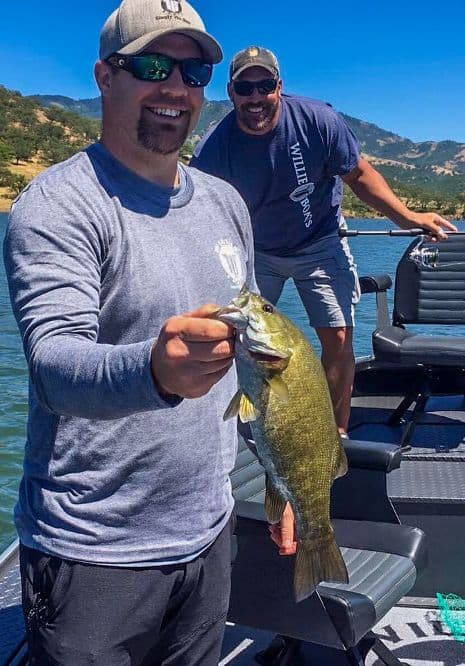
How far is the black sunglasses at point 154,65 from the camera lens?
73.2 inches

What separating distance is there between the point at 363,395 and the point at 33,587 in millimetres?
4328

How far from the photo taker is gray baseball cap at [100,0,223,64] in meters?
1.83

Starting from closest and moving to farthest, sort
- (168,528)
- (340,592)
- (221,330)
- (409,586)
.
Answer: (221,330)
(168,528)
(340,592)
(409,586)

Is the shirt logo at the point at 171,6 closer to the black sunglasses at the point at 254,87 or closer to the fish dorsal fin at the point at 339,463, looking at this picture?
the fish dorsal fin at the point at 339,463

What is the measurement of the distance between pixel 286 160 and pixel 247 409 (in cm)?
309

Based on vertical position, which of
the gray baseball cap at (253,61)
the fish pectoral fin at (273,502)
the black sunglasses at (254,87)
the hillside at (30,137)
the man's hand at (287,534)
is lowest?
the man's hand at (287,534)

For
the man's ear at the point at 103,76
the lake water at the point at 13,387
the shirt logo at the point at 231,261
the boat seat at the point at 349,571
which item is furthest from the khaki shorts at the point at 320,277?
the man's ear at the point at 103,76

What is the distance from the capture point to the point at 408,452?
466 cm

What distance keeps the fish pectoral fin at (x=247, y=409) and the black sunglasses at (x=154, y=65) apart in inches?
32.0

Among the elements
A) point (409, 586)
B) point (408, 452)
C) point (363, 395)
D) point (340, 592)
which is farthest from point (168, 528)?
point (363, 395)

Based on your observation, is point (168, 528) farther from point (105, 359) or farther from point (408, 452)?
point (408, 452)

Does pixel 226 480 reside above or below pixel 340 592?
above

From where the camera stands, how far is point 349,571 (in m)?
2.98

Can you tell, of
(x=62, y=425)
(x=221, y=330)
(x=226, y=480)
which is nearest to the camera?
(x=221, y=330)
